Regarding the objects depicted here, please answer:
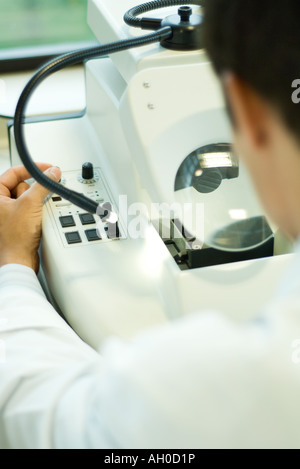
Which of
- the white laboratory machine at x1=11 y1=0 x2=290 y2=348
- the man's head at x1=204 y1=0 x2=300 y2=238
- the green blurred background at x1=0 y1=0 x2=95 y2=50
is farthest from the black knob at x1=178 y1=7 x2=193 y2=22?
the green blurred background at x1=0 y1=0 x2=95 y2=50

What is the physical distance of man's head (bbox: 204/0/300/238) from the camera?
19.1 inches

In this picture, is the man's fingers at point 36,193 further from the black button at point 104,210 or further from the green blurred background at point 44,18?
the green blurred background at point 44,18

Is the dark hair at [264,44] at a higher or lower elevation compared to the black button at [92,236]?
higher

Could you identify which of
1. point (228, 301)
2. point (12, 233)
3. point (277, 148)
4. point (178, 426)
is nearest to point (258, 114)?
point (277, 148)

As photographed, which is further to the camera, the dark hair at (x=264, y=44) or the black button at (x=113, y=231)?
the black button at (x=113, y=231)

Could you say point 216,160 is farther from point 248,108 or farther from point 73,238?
point 248,108

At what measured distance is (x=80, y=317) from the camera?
0.88m

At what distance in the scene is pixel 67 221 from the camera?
0.98 m

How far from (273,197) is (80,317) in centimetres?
41

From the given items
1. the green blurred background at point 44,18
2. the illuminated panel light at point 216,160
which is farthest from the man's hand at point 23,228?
the green blurred background at point 44,18

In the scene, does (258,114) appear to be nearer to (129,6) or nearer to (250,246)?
(250,246)

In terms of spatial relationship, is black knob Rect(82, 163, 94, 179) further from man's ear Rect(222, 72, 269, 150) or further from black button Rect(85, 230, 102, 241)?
man's ear Rect(222, 72, 269, 150)

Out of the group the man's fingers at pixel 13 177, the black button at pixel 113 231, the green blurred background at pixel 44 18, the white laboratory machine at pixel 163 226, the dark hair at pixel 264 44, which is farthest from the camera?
the green blurred background at pixel 44 18

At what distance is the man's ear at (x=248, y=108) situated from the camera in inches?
20.3
